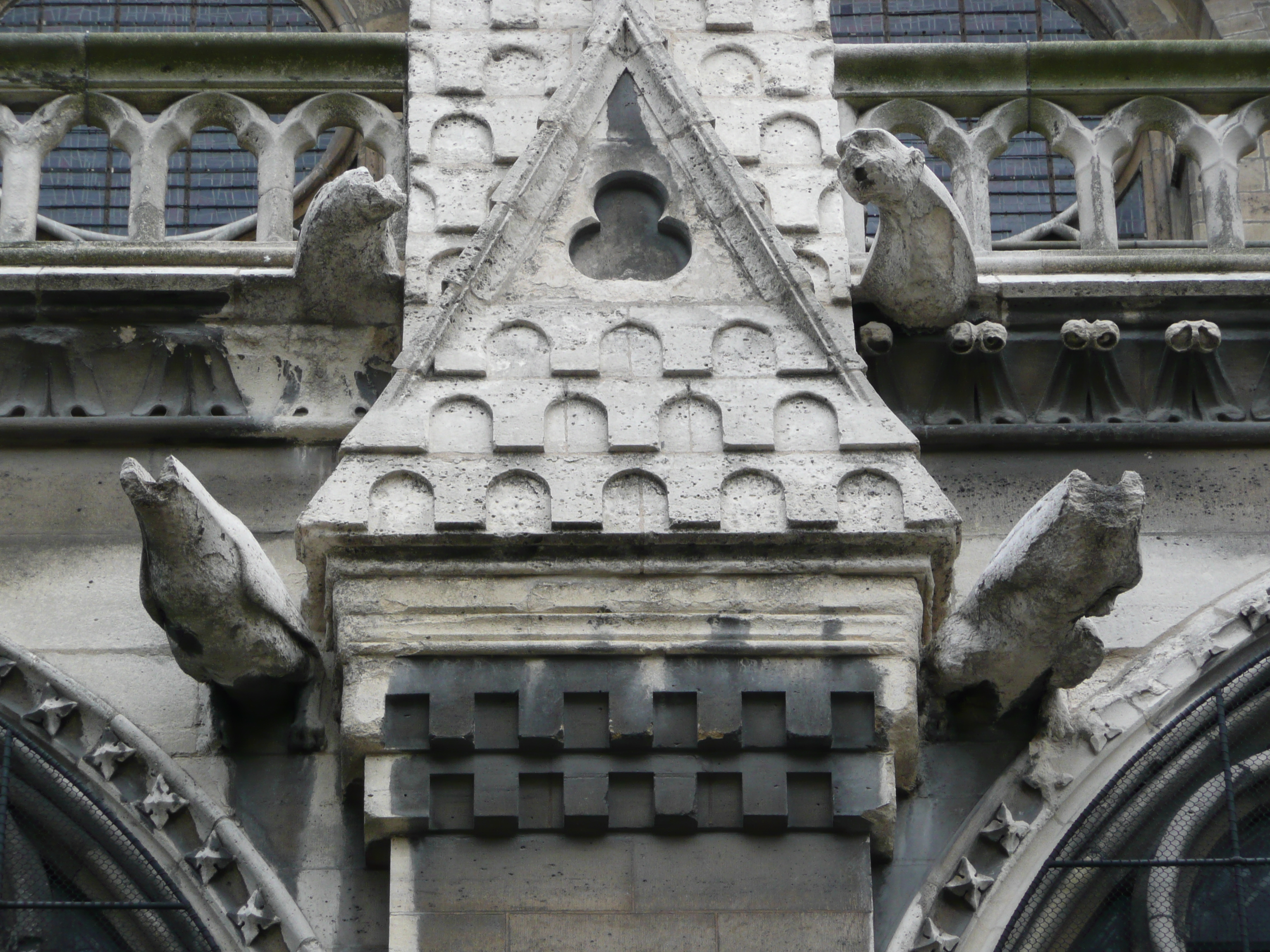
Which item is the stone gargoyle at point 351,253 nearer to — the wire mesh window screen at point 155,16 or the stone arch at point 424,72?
the stone arch at point 424,72

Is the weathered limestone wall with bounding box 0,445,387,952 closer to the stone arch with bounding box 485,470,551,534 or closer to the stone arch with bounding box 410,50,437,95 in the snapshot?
the stone arch with bounding box 485,470,551,534

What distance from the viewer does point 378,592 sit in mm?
6633

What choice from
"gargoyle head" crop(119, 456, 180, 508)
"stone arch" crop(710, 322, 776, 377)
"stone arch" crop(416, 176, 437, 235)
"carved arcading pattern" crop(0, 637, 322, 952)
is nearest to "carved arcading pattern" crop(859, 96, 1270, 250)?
"stone arch" crop(710, 322, 776, 377)

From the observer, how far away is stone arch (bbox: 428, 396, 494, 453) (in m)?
6.83

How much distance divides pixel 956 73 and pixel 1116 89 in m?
0.54

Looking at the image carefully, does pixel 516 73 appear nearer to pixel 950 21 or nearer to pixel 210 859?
pixel 210 859

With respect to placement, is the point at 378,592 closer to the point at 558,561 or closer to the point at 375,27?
the point at 558,561

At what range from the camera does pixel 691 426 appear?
689 cm

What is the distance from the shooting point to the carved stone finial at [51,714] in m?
6.89

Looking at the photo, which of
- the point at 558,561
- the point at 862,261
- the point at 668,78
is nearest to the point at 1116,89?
the point at 862,261

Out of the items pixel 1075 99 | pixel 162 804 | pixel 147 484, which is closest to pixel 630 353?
pixel 147 484

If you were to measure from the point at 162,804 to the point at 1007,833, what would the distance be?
226 cm

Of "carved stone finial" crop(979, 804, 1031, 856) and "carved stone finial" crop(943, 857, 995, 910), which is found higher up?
"carved stone finial" crop(979, 804, 1031, 856)

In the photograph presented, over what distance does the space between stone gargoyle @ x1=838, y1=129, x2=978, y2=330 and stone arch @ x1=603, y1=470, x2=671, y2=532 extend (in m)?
1.09
